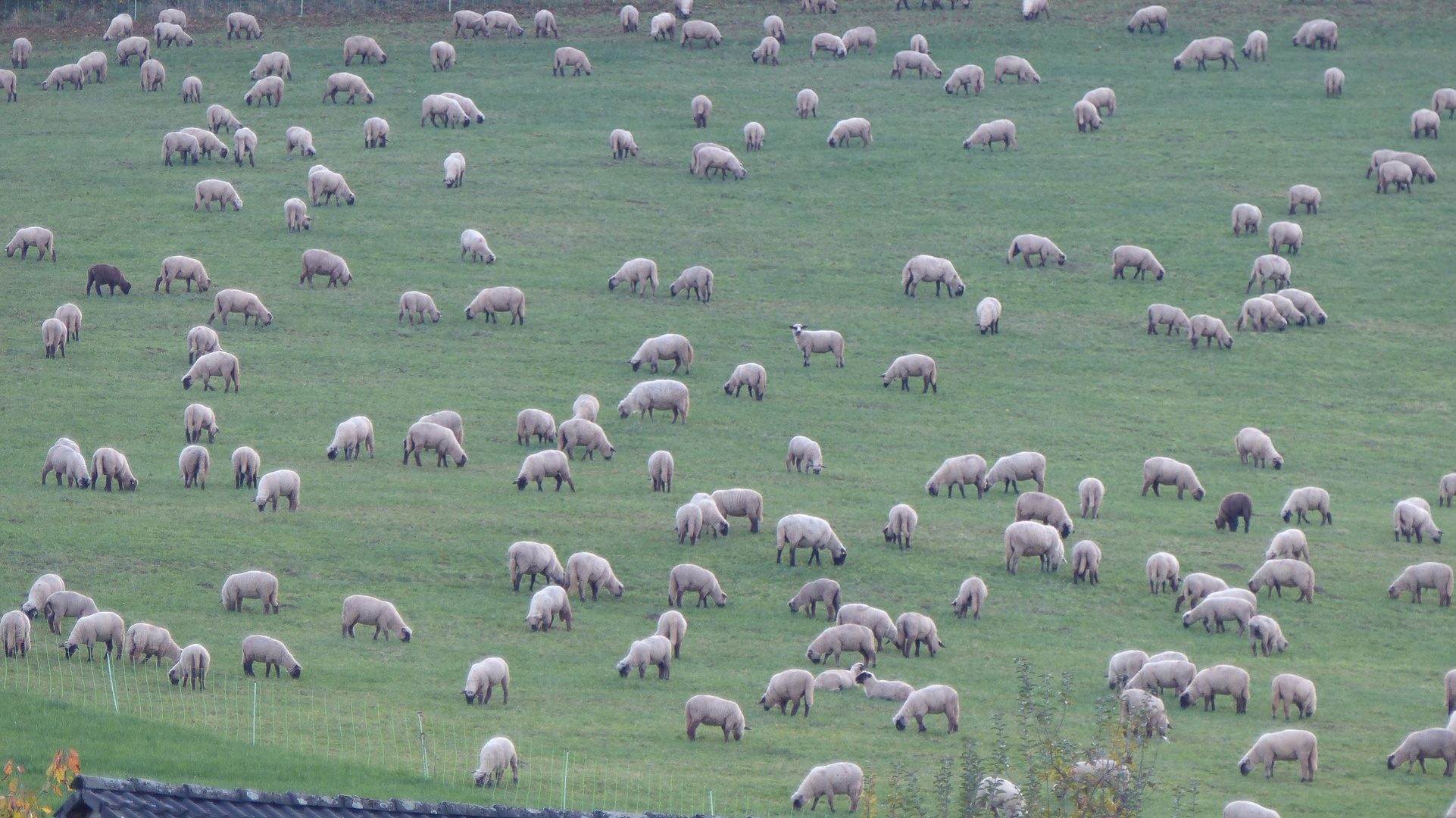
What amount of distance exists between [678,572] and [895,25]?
141 feet

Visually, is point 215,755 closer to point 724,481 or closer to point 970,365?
point 724,481

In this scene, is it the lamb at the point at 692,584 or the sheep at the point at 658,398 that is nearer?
the lamb at the point at 692,584

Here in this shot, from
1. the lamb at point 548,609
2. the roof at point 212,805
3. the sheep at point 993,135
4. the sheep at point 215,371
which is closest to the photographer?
the roof at point 212,805

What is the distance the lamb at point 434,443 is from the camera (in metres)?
37.2

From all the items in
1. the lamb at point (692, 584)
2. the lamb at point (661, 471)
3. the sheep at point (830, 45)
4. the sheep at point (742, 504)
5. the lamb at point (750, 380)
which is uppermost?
the sheep at point (830, 45)

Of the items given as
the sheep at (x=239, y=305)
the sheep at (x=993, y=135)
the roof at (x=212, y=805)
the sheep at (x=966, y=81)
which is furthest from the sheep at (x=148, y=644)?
the sheep at (x=966, y=81)

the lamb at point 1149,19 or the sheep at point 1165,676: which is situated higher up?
the lamb at point 1149,19

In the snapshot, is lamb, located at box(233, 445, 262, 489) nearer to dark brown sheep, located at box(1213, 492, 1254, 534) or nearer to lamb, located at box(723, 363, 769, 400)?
lamb, located at box(723, 363, 769, 400)

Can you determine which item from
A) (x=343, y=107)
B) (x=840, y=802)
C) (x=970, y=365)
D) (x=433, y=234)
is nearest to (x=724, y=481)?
(x=970, y=365)

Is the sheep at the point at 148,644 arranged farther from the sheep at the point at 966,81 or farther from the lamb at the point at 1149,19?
the lamb at the point at 1149,19

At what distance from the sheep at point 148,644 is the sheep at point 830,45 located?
4476 centimetres

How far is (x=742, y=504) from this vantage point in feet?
113

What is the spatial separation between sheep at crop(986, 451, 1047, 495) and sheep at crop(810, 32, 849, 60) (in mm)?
32213

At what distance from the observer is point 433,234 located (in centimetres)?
5138
